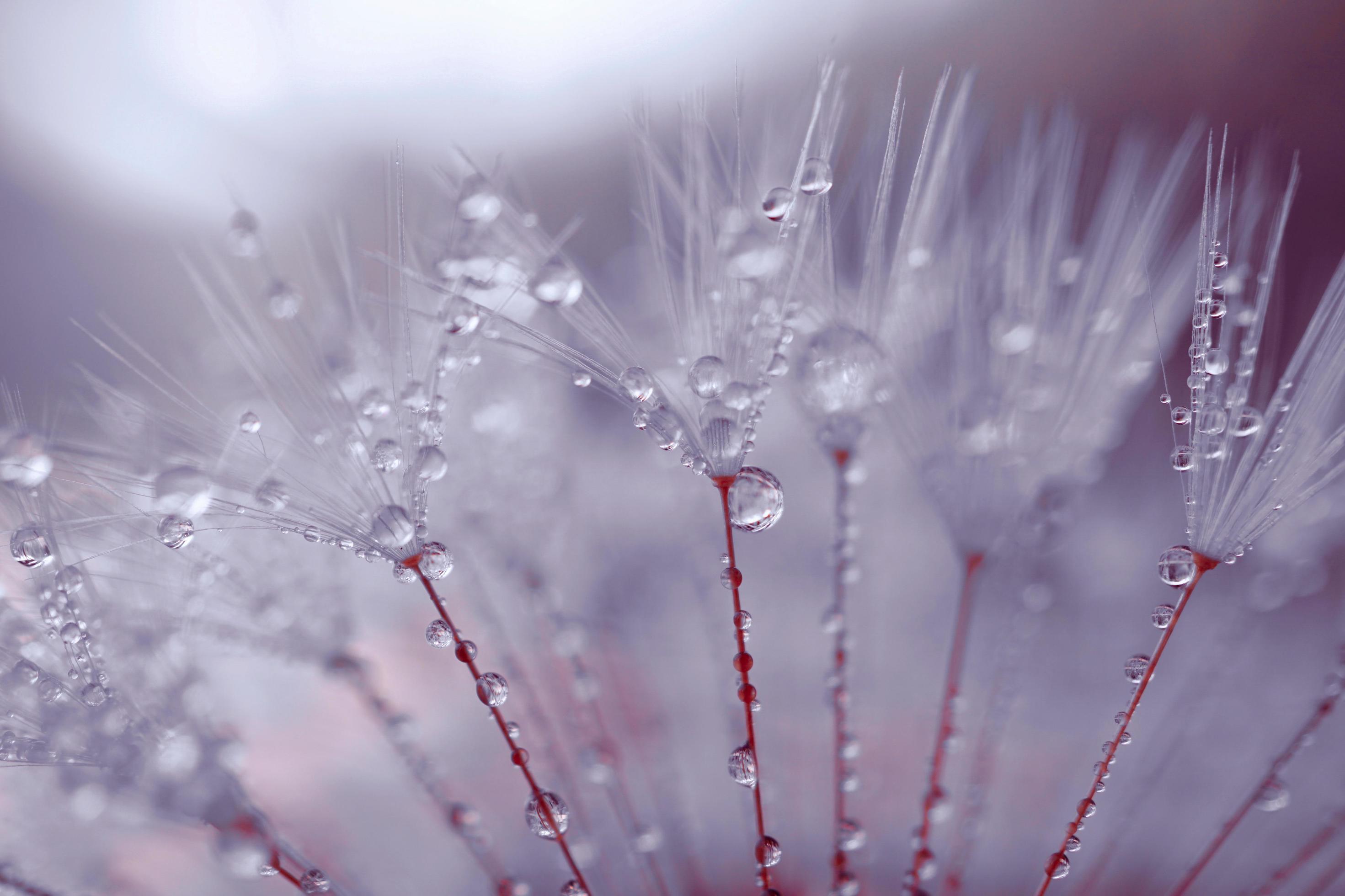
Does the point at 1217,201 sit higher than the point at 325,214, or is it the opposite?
the point at 325,214

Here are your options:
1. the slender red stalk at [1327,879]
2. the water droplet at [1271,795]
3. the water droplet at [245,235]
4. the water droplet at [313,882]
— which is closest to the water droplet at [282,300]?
the water droplet at [245,235]

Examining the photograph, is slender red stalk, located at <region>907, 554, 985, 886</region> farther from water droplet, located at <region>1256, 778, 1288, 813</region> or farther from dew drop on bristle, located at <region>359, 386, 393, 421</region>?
dew drop on bristle, located at <region>359, 386, 393, 421</region>

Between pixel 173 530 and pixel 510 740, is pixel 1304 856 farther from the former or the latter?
pixel 173 530

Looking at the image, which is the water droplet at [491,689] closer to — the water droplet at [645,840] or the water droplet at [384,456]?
the water droplet at [384,456]

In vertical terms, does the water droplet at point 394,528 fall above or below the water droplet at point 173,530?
below

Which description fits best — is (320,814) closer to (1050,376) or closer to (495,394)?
(495,394)

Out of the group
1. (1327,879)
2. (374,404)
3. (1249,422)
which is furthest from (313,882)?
(1327,879)

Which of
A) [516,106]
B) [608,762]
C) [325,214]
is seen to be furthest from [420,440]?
[516,106]

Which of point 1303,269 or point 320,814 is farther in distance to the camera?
point 1303,269
